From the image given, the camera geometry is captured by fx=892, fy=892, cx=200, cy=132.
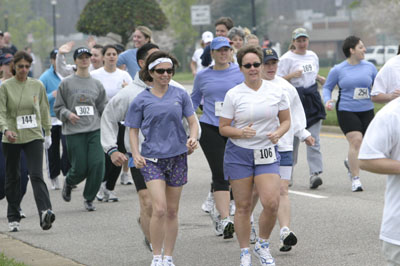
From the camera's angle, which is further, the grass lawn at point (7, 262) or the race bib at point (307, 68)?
the race bib at point (307, 68)

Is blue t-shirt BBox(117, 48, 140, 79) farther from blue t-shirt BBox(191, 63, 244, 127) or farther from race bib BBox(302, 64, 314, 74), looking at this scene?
blue t-shirt BBox(191, 63, 244, 127)

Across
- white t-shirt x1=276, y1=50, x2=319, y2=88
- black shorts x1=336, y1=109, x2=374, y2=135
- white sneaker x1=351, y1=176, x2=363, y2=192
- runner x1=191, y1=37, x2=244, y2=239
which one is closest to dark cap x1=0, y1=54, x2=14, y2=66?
runner x1=191, y1=37, x2=244, y2=239

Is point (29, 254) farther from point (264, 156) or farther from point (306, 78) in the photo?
point (306, 78)

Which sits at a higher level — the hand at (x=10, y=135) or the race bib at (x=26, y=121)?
the race bib at (x=26, y=121)

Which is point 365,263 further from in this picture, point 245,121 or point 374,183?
point 374,183

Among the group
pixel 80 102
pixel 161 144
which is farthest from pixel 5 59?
pixel 161 144

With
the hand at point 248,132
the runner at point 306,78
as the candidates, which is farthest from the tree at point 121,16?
the hand at point 248,132

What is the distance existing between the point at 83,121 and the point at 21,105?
1.22m

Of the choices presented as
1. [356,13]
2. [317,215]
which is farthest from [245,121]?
[356,13]

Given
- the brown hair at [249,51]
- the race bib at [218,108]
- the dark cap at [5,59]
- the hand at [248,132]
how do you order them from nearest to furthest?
1. the hand at [248,132]
2. the brown hair at [249,51]
3. the race bib at [218,108]
4. the dark cap at [5,59]

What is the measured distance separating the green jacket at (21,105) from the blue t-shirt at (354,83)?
4.01 m

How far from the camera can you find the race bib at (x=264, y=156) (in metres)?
7.01

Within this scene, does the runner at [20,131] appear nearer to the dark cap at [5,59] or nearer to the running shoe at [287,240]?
the dark cap at [5,59]

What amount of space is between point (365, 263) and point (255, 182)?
1.12m
